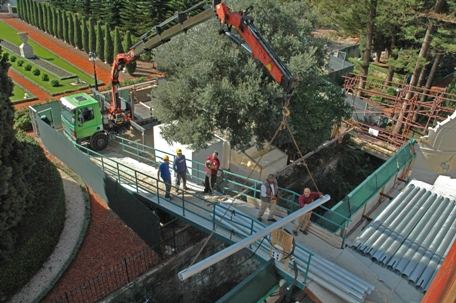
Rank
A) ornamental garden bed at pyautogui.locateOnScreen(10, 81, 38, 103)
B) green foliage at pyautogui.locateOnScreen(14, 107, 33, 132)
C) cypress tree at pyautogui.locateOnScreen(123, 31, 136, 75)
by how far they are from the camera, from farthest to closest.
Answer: cypress tree at pyautogui.locateOnScreen(123, 31, 136, 75), ornamental garden bed at pyautogui.locateOnScreen(10, 81, 38, 103), green foliage at pyautogui.locateOnScreen(14, 107, 33, 132)

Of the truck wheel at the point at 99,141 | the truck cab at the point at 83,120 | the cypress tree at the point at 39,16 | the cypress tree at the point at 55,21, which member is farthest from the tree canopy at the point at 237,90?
the cypress tree at the point at 39,16

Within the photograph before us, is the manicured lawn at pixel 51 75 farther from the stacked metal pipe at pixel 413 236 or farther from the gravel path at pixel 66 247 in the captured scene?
the stacked metal pipe at pixel 413 236

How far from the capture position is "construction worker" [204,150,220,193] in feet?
39.7

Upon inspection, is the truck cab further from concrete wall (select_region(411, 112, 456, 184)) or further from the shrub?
concrete wall (select_region(411, 112, 456, 184))

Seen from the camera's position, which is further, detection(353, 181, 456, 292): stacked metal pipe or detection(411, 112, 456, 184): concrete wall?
detection(411, 112, 456, 184): concrete wall

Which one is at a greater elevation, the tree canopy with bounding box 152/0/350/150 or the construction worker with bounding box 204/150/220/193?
the tree canopy with bounding box 152/0/350/150

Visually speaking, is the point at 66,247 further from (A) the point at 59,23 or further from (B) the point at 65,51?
(A) the point at 59,23

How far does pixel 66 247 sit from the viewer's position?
39.3ft

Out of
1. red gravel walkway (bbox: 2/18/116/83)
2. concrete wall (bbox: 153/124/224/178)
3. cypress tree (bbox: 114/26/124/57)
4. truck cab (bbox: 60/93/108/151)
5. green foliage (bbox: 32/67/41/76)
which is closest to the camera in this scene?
concrete wall (bbox: 153/124/224/178)

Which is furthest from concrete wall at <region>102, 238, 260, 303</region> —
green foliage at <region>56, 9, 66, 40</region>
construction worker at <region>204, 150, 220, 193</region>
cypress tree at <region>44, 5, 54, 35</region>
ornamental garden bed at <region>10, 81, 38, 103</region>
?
cypress tree at <region>44, 5, 54, 35</region>

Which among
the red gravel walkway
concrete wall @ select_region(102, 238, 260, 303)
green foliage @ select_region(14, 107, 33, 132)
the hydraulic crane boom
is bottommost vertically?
concrete wall @ select_region(102, 238, 260, 303)

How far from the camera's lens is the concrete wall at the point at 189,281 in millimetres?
11039

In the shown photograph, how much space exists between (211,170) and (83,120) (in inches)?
302

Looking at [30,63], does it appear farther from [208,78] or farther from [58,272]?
[58,272]
